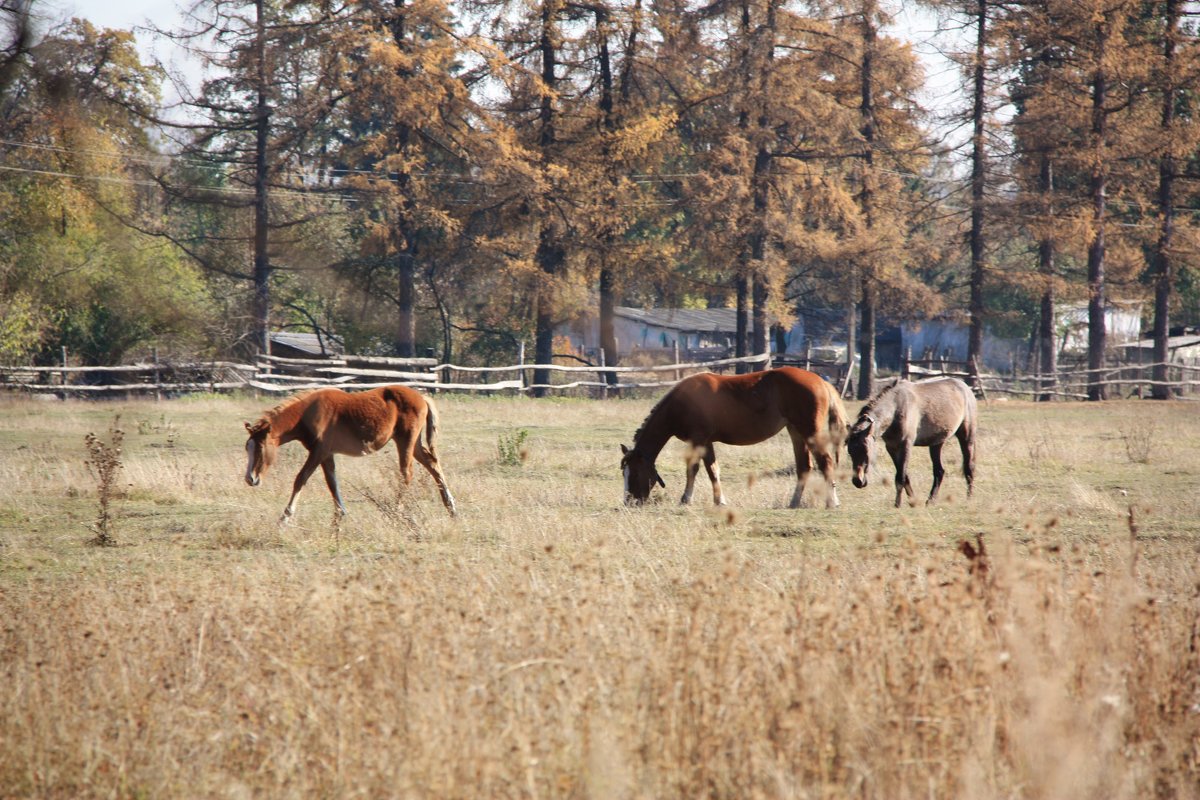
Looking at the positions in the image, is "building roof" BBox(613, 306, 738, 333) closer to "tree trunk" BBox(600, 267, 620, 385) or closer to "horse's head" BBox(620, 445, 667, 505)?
"tree trunk" BBox(600, 267, 620, 385)

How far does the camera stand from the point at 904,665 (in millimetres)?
4723

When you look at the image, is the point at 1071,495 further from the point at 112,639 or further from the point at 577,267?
the point at 577,267

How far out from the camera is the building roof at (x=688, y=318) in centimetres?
5459

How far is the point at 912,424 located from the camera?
12102 mm

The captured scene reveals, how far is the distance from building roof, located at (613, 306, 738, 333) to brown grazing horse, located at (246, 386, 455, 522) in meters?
42.2

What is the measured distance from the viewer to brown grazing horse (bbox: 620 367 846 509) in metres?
11.6

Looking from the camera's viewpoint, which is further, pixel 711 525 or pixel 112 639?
pixel 711 525

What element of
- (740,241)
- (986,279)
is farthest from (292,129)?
(986,279)

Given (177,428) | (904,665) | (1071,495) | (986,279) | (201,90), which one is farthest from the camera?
(986,279)

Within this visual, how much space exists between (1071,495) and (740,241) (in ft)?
70.2

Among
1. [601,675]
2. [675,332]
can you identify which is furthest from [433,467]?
[675,332]

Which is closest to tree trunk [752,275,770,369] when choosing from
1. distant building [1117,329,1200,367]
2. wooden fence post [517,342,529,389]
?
wooden fence post [517,342,529,389]

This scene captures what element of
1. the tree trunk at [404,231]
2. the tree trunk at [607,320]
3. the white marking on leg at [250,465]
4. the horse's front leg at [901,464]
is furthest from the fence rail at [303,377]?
the horse's front leg at [901,464]

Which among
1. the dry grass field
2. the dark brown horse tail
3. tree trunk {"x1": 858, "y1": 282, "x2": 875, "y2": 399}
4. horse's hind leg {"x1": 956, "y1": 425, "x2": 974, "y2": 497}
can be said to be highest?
tree trunk {"x1": 858, "y1": 282, "x2": 875, "y2": 399}
